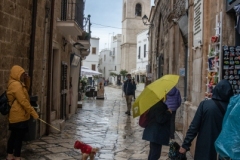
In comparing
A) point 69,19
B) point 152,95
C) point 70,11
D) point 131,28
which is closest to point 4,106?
point 152,95

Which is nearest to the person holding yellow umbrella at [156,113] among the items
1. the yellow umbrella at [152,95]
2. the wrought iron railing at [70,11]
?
the yellow umbrella at [152,95]

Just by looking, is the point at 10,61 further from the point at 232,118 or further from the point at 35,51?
the point at 232,118

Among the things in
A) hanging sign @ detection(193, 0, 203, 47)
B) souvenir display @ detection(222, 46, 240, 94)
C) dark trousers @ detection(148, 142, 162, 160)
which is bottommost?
dark trousers @ detection(148, 142, 162, 160)

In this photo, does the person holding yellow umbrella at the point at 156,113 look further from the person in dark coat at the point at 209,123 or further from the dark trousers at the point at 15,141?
the dark trousers at the point at 15,141

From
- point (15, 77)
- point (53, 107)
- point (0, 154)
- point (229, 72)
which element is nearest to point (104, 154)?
point (0, 154)

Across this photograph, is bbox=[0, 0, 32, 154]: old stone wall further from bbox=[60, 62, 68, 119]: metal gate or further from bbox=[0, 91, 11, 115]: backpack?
bbox=[60, 62, 68, 119]: metal gate

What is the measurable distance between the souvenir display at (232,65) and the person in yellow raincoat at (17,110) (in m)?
3.33

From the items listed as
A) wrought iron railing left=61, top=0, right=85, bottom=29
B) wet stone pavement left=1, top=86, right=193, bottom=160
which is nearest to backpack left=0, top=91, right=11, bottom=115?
wet stone pavement left=1, top=86, right=193, bottom=160

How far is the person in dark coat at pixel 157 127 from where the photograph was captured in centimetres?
497

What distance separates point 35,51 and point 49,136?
235cm

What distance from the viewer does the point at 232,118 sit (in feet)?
9.37

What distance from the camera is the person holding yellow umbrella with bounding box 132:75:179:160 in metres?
4.75

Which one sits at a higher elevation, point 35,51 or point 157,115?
point 35,51

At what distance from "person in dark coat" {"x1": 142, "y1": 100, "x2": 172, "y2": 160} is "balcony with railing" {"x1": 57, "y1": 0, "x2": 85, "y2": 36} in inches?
218
